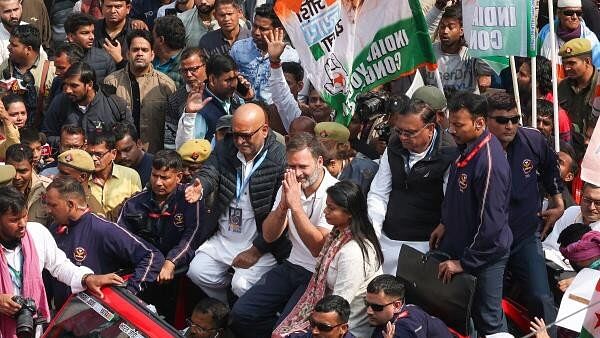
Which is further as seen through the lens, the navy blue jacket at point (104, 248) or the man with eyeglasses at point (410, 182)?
the navy blue jacket at point (104, 248)

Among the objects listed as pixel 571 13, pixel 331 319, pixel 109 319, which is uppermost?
pixel 109 319

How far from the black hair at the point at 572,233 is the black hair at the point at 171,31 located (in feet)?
15.1

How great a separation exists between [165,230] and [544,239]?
2.66 metres

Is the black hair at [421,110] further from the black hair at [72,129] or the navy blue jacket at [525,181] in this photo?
the black hair at [72,129]

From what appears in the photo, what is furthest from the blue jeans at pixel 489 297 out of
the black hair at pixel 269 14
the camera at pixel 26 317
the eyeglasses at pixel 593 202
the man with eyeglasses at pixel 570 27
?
the man with eyeglasses at pixel 570 27

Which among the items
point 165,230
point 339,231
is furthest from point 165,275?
point 339,231

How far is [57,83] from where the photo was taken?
1232 centimetres

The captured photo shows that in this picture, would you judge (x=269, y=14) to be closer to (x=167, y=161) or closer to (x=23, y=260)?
(x=167, y=161)

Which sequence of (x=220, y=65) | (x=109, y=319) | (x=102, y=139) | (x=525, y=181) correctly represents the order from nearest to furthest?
(x=109, y=319)
(x=525, y=181)
(x=102, y=139)
(x=220, y=65)

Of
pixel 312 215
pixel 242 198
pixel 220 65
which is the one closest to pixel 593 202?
pixel 312 215

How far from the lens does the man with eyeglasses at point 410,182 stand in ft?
29.8

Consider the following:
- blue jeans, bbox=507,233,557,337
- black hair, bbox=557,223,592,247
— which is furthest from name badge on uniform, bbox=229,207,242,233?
black hair, bbox=557,223,592,247

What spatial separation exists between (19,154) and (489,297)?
12.6ft

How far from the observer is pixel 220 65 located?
10945 mm
